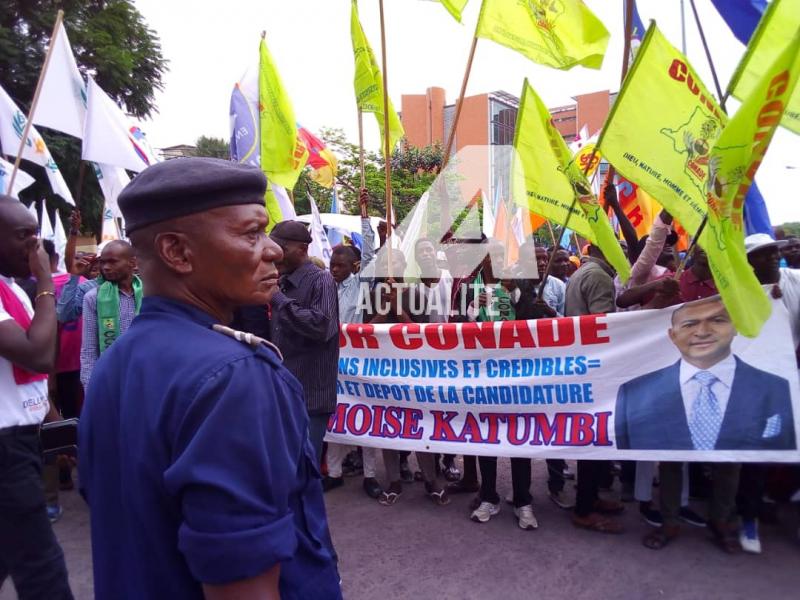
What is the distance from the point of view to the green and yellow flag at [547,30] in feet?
13.4

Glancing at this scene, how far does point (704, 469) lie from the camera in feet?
14.0

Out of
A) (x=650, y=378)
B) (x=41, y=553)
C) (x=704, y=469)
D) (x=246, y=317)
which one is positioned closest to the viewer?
(x=41, y=553)

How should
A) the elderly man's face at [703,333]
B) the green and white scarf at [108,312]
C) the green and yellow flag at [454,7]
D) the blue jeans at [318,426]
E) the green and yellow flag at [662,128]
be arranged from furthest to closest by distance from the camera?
the green and yellow flag at [454,7] → the green and white scarf at [108,312] → the blue jeans at [318,426] → the elderly man's face at [703,333] → the green and yellow flag at [662,128]

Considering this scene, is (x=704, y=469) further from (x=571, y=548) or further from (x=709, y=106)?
(x=709, y=106)

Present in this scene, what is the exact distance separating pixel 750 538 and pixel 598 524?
0.87 m

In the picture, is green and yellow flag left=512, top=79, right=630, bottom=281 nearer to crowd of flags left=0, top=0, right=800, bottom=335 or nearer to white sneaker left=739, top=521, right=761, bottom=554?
crowd of flags left=0, top=0, right=800, bottom=335

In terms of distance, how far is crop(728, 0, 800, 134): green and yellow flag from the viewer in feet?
10.1

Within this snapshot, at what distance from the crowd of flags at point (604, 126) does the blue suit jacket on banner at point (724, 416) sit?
708mm

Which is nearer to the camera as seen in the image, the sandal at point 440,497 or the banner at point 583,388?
the banner at point 583,388

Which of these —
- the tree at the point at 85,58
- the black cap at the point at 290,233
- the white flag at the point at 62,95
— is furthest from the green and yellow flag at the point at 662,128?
the tree at the point at 85,58

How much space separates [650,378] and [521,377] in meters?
Result: 0.80

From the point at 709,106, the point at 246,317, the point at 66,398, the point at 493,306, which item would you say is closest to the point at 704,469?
the point at 493,306

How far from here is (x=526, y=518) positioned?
12.5 ft

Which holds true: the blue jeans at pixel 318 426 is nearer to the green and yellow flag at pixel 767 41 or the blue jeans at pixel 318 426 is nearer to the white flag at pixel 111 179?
the green and yellow flag at pixel 767 41
